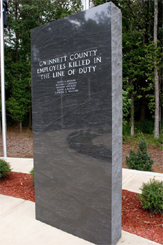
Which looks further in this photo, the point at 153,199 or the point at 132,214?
the point at 132,214

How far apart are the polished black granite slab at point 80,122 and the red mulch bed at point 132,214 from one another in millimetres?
365

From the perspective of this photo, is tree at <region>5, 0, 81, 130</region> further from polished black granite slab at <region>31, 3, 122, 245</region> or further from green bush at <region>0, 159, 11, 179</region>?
polished black granite slab at <region>31, 3, 122, 245</region>

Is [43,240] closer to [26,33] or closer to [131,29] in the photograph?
[131,29]

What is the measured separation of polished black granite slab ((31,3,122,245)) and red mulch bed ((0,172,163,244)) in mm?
365

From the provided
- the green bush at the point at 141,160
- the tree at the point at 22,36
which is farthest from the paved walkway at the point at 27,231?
the tree at the point at 22,36

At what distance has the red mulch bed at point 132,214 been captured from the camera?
254 cm

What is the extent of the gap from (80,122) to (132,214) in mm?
1686

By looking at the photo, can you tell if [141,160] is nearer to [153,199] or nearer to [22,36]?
[153,199]

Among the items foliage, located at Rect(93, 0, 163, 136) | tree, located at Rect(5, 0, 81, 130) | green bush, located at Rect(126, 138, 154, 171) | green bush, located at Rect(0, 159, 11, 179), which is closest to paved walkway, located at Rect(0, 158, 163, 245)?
green bush, located at Rect(0, 159, 11, 179)

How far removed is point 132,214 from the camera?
2971 millimetres

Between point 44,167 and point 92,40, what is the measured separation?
190cm

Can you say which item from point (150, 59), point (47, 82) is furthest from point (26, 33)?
point (47, 82)

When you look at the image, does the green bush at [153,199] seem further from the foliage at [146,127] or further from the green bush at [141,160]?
the foliage at [146,127]

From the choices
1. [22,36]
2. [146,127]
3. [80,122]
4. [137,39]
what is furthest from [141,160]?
[22,36]
